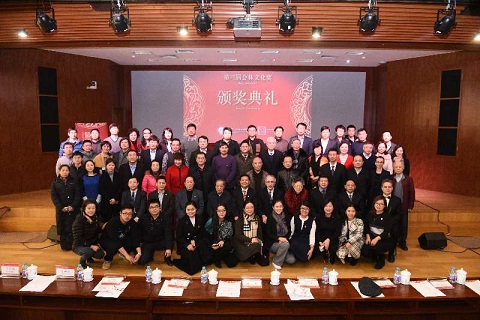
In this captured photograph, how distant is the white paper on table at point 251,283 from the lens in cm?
348

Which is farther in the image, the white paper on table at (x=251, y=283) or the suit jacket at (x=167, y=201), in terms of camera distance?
the suit jacket at (x=167, y=201)

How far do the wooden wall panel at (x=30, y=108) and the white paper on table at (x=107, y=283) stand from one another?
4.83 metres

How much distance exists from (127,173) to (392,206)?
3694 mm

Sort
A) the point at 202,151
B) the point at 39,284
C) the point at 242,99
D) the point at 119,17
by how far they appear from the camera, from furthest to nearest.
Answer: the point at 242,99
the point at 202,151
the point at 119,17
the point at 39,284

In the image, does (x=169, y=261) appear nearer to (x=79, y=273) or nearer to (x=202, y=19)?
(x=79, y=273)

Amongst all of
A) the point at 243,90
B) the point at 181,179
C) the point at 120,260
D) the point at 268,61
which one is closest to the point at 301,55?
the point at 268,61

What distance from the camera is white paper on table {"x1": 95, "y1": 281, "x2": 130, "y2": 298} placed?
3287mm

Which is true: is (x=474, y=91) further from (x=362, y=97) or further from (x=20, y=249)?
(x=20, y=249)

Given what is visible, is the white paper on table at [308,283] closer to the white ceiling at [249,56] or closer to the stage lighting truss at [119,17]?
the stage lighting truss at [119,17]

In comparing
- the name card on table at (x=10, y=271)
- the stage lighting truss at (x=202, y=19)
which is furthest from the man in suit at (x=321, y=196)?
the name card on table at (x=10, y=271)

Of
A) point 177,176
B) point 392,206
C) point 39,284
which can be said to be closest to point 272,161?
point 177,176

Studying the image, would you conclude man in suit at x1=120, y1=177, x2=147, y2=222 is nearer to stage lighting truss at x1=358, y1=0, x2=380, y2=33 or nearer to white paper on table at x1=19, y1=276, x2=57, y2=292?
white paper on table at x1=19, y1=276, x2=57, y2=292

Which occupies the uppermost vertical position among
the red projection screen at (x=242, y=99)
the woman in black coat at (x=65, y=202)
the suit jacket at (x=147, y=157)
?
the red projection screen at (x=242, y=99)

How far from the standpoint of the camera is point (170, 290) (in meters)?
3.39
